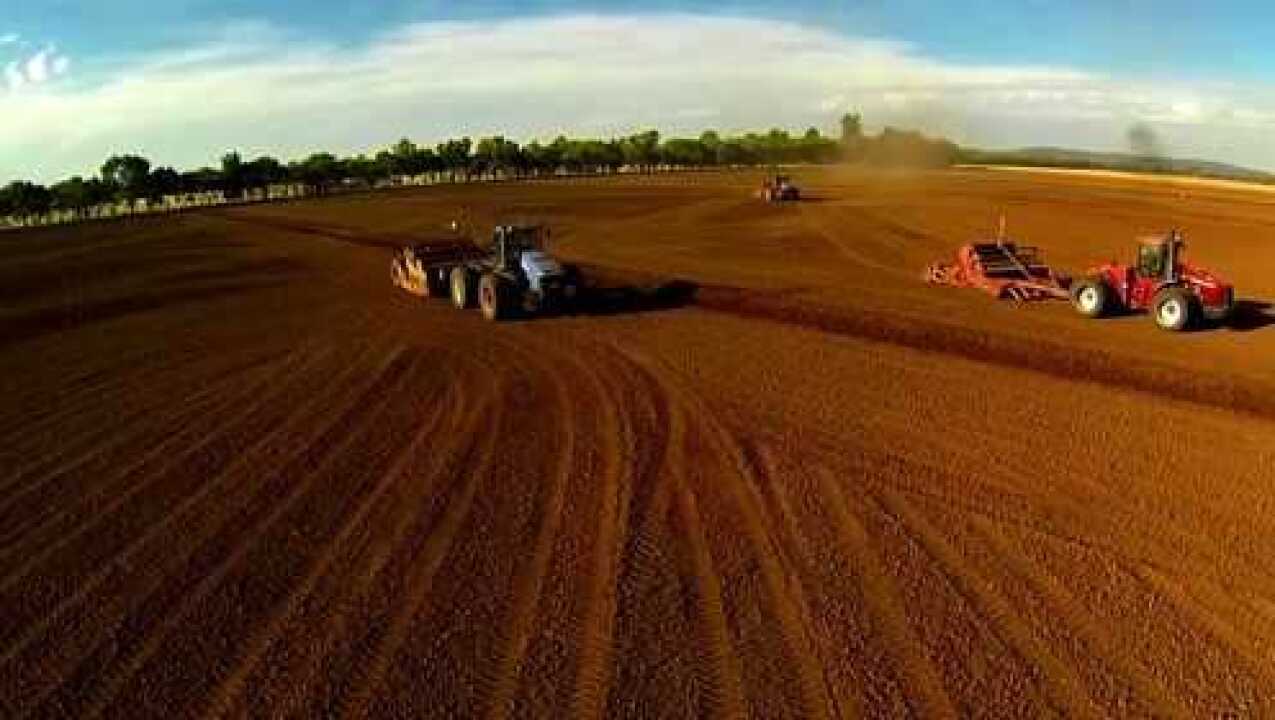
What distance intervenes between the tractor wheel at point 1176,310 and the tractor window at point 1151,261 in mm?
958

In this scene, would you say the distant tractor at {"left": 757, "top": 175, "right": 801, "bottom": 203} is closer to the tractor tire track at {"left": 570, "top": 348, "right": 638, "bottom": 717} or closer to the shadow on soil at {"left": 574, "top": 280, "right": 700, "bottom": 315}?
the shadow on soil at {"left": 574, "top": 280, "right": 700, "bottom": 315}

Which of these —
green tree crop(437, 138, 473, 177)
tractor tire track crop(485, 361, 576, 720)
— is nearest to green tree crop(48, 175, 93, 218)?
green tree crop(437, 138, 473, 177)

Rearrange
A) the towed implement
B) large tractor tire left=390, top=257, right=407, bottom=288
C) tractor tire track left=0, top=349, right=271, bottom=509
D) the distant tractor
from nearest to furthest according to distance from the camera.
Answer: tractor tire track left=0, top=349, right=271, bottom=509, the towed implement, large tractor tire left=390, top=257, right=407, bottom=288, the distant tractor

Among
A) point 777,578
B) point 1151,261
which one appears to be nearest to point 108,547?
point 777,578

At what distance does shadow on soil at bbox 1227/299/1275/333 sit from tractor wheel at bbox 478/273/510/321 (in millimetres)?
14080

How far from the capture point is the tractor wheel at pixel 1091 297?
2244cm

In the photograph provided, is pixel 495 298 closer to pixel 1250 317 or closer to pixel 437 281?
pixel 437 281

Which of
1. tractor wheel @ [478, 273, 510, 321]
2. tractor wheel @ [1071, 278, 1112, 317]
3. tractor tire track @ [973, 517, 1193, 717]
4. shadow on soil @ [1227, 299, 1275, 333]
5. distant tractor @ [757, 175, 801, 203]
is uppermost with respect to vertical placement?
distant tractor @ [757, 175, 801, 203]

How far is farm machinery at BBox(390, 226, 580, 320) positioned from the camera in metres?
22.8

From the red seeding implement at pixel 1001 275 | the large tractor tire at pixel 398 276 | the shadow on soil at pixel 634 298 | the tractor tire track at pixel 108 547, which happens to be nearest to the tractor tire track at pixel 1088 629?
the tractor tire track at pixel 108 547

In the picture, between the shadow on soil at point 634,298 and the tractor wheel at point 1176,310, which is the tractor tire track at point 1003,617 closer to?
the tractor wheel at point 1176,310

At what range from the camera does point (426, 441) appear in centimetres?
1425

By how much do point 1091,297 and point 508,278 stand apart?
38.5 feet

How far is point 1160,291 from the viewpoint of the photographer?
2188 cm
